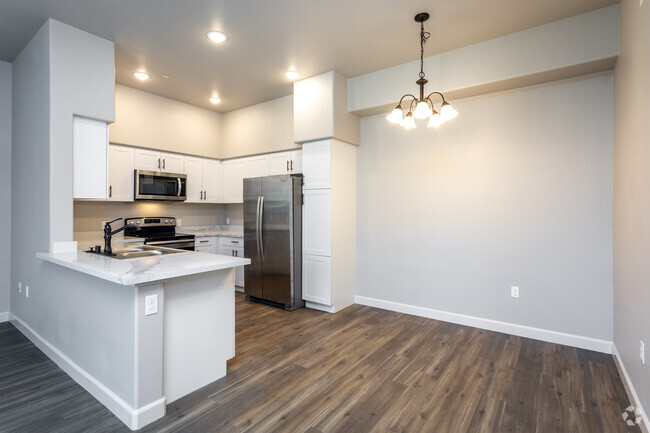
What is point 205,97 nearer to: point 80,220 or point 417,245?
A: point 80,220

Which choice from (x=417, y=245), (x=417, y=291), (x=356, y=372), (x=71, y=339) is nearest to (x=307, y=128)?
(x=417, y=245)

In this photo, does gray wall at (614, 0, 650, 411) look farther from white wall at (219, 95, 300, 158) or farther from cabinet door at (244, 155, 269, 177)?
cabinet door at (244, 155, 269, 177)

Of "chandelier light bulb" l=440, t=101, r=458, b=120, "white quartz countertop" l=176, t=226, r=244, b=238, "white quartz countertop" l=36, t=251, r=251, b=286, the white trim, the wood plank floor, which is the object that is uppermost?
"chandelier light bulb" l=440, t=101, r=458, b=120

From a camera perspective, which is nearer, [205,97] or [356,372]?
[356,372]

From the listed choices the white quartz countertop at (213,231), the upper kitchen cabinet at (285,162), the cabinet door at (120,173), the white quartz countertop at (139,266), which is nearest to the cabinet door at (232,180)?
the white quartz countertop at (213,231)

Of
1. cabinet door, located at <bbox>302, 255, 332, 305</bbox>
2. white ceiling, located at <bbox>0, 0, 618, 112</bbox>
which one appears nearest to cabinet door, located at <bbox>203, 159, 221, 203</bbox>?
white ceiling, located at <bbox>0, 0, 618, 112</bbox>

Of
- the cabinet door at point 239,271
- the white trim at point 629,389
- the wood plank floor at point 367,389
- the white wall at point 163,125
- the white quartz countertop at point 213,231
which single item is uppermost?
the white wall at point 163,125

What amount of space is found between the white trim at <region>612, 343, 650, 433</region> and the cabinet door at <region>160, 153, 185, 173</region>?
539 centimetres

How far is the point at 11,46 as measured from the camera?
326 centimetres

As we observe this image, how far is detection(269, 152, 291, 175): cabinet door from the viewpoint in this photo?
4.73m

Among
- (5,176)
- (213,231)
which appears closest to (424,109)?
(213,231)

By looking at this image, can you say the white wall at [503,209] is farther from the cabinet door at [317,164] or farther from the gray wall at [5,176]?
the gray wall at [5,176]

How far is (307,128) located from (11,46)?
308 centimetres

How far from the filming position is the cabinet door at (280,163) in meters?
4.73
